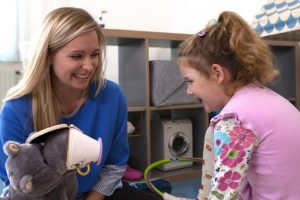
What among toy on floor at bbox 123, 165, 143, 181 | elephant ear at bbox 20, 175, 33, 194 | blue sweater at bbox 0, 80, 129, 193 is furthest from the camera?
toy on floor at bbox 123, 165, 143, 181

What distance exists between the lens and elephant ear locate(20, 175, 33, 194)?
30.9 inches

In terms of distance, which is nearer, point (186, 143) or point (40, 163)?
point (40, 163)

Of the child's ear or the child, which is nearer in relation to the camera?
the child

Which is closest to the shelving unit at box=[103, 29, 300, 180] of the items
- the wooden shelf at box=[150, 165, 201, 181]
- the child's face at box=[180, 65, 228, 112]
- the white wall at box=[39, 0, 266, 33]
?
the wooden shelf at box=[150, 165, 201, 181]

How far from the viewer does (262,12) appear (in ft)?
8.40

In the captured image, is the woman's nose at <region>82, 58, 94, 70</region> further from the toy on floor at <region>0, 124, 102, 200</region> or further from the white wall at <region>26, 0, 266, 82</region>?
the white wall at <region>26, 0, 266, 82</region>

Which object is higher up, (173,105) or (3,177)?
(173,105)

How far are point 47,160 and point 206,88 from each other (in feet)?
1.78

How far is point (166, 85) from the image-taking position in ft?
7.84

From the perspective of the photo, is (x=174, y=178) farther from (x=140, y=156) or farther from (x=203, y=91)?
(x=203, y=91)

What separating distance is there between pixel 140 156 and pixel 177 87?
0.60 m

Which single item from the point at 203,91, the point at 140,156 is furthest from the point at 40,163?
the point at 140,156

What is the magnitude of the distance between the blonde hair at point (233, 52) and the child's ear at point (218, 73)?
16 millimetres

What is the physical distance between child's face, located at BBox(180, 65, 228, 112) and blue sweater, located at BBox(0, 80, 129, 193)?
368 millimetres
